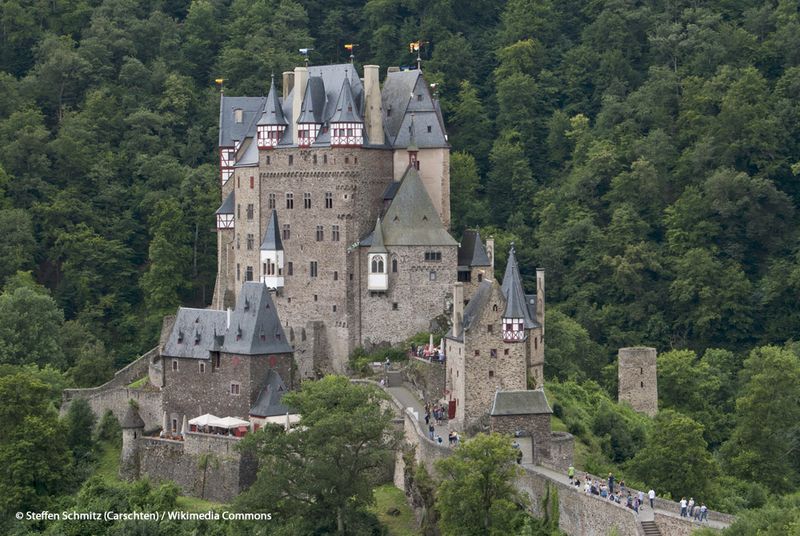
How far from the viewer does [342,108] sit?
8431 cm

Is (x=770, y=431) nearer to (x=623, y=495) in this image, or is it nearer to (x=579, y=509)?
(x=623, y=495)

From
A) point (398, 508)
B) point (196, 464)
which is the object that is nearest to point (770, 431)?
point (398, 508)

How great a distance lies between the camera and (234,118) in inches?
3588

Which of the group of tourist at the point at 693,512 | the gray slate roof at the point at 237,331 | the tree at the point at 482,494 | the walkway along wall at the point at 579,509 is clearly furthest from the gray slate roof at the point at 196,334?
the group of tourist at the point at 693,512

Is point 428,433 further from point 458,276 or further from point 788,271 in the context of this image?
point 788,271

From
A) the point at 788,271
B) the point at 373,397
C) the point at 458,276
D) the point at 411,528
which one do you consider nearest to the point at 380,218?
the point at 458,276

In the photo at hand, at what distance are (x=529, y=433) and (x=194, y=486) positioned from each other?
1286 cm

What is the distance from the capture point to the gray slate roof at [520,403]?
73.7 meters

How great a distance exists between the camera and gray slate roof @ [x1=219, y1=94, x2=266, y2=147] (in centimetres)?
9056

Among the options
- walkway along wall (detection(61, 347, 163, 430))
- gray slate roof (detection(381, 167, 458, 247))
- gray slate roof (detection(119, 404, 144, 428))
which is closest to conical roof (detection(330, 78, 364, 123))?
gray slate roof (detection(381, 167, 458, 247))

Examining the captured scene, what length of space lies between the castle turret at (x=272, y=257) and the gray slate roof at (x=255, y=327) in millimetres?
4089

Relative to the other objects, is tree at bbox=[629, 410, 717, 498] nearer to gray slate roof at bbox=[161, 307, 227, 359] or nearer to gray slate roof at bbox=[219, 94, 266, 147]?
gray slate roof at bbox=[161, 307, 227, 359]

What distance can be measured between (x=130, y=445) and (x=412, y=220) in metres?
13.3

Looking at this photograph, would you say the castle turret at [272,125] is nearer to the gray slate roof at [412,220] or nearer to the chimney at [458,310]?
the gray slate roof at [412,220]
